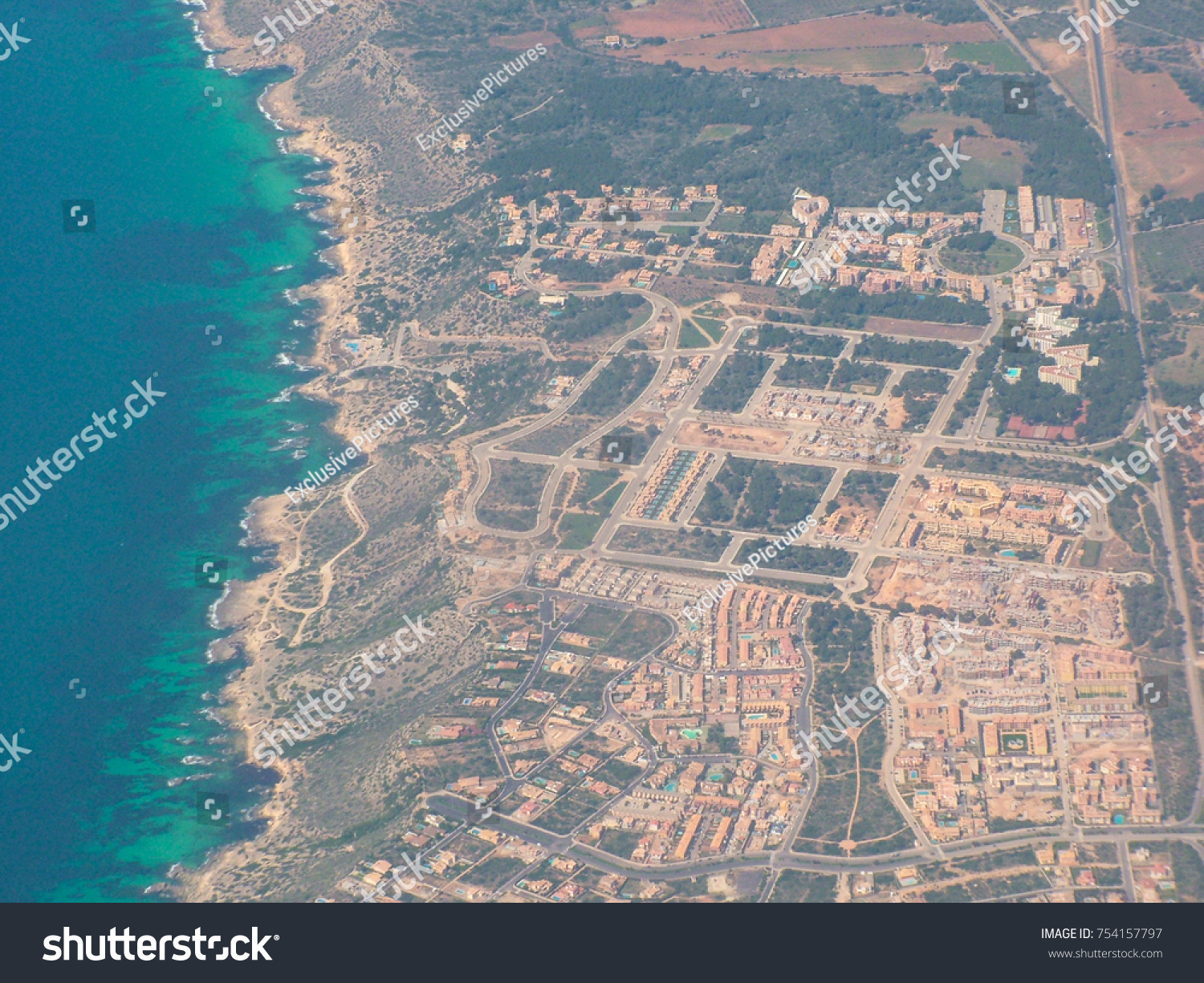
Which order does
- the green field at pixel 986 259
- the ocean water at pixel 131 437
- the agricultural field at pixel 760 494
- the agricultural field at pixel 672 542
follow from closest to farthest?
1. the ocean water at pixel 131 437
2. the agricultural field at pixel 672 542
3. the agricultural field at pixel 760 494
4. the green field at pixel 986 259

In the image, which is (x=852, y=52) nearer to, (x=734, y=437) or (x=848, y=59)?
(x=848, y=59)

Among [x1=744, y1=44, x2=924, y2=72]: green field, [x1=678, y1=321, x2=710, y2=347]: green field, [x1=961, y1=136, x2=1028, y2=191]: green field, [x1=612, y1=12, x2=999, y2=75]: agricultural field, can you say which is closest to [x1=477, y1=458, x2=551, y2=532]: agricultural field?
[x1=678, y1=321, x2=710, y2=347]: green field

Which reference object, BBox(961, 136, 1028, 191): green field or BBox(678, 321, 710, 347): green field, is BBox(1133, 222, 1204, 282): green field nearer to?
BBox(961, 136, 1028, 191): green field

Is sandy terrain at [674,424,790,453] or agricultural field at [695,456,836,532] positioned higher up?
sandy terrain at [674,424,790,453]

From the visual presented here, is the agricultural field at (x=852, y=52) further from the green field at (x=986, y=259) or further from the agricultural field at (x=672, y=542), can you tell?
the agricultural field at (x=672, y=542)

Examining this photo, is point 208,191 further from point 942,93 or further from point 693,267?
point 942,93

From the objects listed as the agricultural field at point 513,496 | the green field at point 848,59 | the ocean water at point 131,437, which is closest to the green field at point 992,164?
the green field at point 848,59
